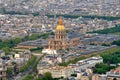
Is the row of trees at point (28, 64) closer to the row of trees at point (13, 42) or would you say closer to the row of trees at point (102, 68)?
the row of trees at point (13, 42)

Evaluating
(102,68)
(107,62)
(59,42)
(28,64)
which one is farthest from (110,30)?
(102,68)

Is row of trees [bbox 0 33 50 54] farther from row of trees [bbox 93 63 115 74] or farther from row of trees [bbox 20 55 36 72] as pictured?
row of trees [bbox 93 63 115 74]

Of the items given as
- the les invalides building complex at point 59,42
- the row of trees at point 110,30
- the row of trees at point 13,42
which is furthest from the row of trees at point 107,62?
the row of trees at point 110,30

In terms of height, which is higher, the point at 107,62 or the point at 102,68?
the point at 102,68

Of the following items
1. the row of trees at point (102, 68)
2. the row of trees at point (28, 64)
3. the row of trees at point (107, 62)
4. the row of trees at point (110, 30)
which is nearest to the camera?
the row of trees at point (102, 68)

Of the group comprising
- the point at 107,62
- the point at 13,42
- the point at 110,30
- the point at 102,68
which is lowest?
the point at 110,30

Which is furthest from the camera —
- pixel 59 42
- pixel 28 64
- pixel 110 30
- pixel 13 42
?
pixel 110 30

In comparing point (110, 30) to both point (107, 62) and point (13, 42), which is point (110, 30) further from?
point (107, 62)

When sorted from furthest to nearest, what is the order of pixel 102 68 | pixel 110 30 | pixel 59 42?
pixel 110 30 < pixel 59 42 < pixel 102 68

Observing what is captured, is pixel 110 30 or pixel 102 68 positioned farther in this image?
pixel 110 30

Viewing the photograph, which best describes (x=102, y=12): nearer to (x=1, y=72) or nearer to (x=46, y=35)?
(x=46, y=35)

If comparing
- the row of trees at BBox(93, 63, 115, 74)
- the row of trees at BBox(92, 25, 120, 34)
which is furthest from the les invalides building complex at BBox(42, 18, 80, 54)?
the row of trees at BBox(92, 25, 120, 34)

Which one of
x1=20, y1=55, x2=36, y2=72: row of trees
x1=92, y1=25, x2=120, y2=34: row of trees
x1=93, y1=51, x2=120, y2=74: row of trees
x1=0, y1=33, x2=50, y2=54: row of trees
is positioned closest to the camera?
x1=93, y1=51, x2=120, y2=74: row of trees

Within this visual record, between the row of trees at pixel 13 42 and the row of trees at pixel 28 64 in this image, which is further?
the row of trees at pixel 13 42
